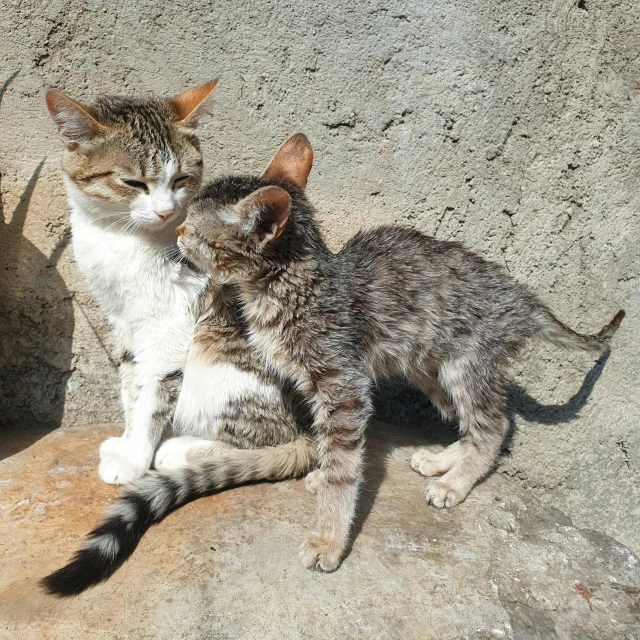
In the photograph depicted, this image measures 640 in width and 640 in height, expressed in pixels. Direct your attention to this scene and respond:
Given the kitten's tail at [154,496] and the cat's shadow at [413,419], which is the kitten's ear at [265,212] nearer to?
the kitten's tail at [154,496]

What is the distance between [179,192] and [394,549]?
6.34 ft

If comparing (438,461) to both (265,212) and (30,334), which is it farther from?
(30,334)

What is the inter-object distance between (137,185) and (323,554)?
5.99 feet

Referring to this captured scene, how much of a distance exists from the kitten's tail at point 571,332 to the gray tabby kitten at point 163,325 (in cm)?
132

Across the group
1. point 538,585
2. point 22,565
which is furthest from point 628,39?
point 22,565

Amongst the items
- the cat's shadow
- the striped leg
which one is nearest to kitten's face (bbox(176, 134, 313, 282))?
the striped leg

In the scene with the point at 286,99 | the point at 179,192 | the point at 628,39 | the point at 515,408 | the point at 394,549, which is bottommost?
the point at 394,549

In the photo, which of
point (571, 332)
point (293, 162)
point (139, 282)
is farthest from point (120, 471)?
point (571, 332)

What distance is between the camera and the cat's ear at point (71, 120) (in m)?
2.63

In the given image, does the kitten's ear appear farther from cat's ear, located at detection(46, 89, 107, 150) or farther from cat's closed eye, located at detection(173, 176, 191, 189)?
cat's ear, located at detection(46, 89, 107, 150)

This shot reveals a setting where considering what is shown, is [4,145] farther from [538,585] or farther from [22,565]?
[538,585]

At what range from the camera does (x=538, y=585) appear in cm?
274

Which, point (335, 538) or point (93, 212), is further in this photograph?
point (93, 212)

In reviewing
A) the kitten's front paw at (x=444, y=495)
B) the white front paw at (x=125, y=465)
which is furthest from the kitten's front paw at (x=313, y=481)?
the white front paw at (x=125, y=465)
